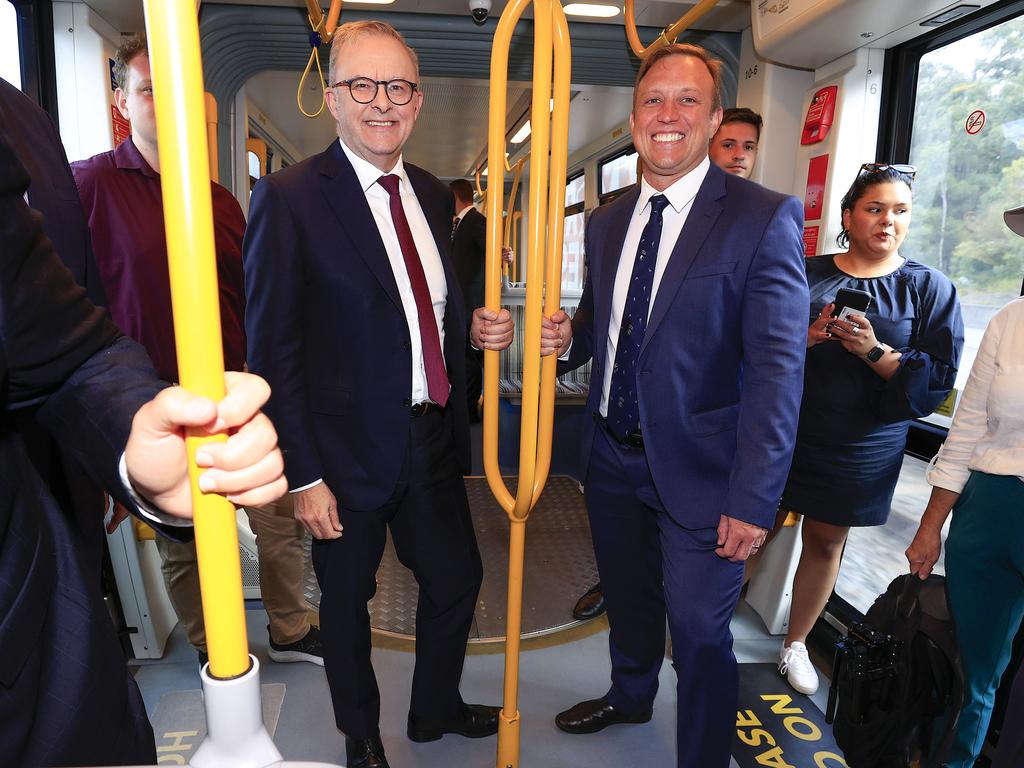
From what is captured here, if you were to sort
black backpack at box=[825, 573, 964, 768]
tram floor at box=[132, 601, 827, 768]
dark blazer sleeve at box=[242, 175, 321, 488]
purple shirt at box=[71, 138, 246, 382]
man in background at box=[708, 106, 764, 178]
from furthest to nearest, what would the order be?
man in background at box=[708, 106, 764, 178]
tram floor at box=[132, 601, 827, 768]
purple shirt at box=[71, 138, 246, 382]
black backpack at box=[825, 573, 964, 768]
dark blazer sleeve at box=[242, 175, 321, 488]

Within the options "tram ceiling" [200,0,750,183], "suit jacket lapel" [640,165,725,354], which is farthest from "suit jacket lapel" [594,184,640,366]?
"tram ceiling" [200,0,750,183]

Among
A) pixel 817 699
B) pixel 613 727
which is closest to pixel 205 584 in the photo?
pixel 613 727

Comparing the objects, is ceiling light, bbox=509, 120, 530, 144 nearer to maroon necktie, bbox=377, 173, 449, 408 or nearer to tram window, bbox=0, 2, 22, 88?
tram window, bbox=0, 2, 22, 88

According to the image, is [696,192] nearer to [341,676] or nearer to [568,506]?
[341,676]

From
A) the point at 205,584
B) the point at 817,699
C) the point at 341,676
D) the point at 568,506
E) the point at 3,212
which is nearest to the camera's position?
the point at 205,584

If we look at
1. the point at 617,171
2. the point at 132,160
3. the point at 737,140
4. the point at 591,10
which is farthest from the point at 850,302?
the point at 617,171

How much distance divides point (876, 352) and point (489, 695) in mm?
1931

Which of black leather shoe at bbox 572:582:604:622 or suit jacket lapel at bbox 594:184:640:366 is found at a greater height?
suit jacket lapel at bbox 594:184:640:366

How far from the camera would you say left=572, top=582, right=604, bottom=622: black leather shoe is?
127 inches

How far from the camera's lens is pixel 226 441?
52 cm

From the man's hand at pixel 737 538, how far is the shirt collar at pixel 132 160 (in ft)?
7.04

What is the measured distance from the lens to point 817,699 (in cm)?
268

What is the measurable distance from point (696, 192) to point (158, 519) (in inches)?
66.6

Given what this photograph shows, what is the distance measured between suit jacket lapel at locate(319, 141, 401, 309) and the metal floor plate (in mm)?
1848
